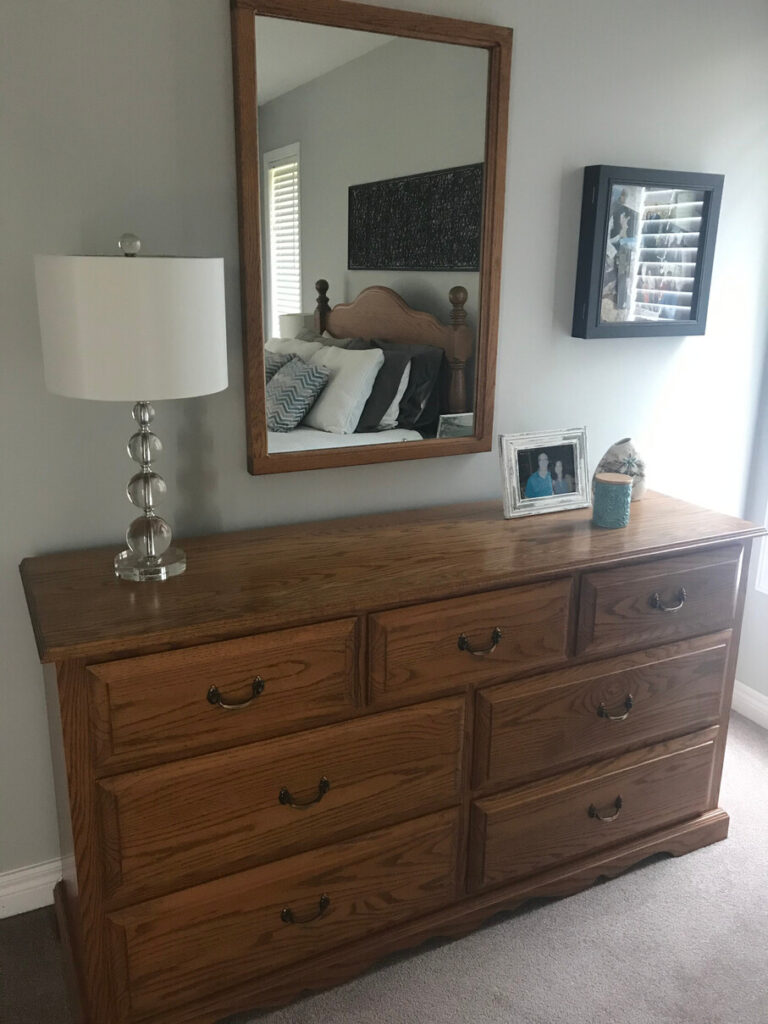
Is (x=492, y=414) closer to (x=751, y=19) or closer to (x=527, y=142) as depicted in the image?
(x=527, y=142)

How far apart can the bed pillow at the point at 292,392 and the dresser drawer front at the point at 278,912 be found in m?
0.90

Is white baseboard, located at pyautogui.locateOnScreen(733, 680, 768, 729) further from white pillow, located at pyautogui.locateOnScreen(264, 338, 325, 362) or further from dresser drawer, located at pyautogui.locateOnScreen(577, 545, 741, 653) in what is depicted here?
white pillow, located at pyautogui.locateOnScreen(264, 338, 325, 362)

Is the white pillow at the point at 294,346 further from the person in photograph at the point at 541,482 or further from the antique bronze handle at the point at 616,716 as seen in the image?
the antique bronze handle at the point at 616,716

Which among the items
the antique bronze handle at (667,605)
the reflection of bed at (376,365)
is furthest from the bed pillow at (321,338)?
the antique bronze handle at (667,605)

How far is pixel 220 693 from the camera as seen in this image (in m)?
1.48

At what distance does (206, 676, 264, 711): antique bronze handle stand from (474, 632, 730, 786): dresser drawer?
51 cm

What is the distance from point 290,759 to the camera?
1.58 m

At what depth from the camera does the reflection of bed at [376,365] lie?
73.0 inches

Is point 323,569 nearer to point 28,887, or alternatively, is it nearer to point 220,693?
point 220,693

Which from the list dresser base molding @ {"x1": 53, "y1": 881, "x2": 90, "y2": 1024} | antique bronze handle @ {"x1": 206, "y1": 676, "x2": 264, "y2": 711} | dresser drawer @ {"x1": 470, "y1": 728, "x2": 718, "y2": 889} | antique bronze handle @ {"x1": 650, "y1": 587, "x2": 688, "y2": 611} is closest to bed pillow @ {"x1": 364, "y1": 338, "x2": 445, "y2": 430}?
antique bronze handle @ {"x1": 650, "y1": 587, "x2": 688, "y2": 611}

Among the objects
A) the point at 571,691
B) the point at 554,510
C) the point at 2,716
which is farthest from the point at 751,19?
the point at 2,716

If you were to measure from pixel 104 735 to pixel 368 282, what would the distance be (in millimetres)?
1091

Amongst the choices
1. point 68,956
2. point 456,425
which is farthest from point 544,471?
point 68,956

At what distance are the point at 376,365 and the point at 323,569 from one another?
1.70ft
